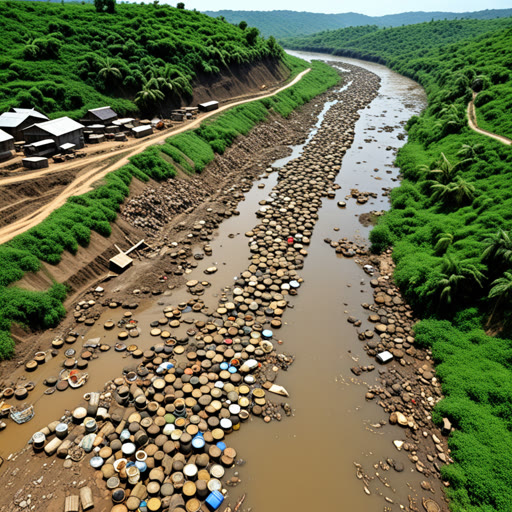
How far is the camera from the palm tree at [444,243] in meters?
26.9

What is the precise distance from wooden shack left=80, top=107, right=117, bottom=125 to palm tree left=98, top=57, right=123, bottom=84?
8257 millimetres

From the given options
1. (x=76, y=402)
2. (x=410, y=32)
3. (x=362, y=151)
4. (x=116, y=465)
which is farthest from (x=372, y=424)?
(x=410, y=32)

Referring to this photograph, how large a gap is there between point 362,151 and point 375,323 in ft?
138

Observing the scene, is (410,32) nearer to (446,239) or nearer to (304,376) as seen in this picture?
(446,239)

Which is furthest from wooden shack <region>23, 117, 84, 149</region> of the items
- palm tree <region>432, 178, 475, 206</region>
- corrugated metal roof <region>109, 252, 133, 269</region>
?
palm tree <region>432, 178, 475, 206</region>

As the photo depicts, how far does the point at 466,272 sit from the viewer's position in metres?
23.0

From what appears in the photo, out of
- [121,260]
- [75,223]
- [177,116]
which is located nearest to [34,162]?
[75,223]

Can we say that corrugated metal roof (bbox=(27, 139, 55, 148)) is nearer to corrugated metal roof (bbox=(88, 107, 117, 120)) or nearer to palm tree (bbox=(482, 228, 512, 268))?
corrugated metal roof (bbox=(88, 107, 117, 120))

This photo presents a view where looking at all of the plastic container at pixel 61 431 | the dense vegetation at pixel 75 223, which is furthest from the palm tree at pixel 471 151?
the plastic container at pixel 61 431

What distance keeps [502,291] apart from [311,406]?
13.9 meters

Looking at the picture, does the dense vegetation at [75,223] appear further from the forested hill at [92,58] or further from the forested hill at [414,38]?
the forested hill at [414,38]

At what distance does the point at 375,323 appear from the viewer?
24.2 metres

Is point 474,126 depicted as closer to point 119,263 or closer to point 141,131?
point 141,131

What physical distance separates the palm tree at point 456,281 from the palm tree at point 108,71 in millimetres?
51963
